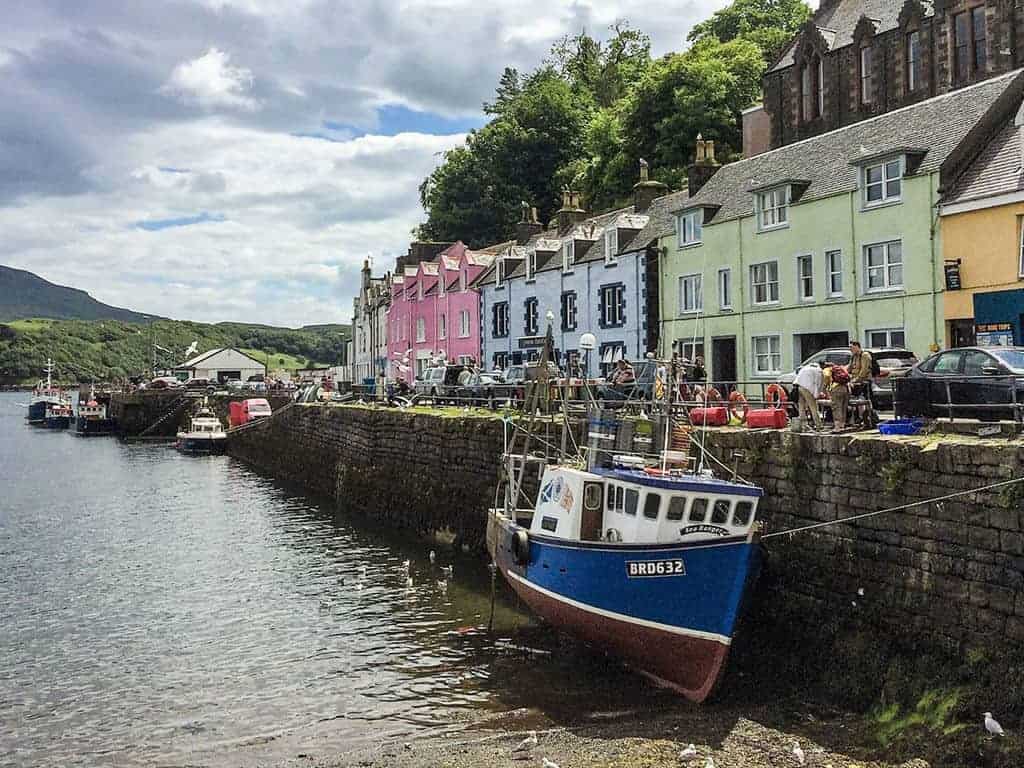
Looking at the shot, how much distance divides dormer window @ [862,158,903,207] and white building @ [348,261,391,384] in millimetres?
40545

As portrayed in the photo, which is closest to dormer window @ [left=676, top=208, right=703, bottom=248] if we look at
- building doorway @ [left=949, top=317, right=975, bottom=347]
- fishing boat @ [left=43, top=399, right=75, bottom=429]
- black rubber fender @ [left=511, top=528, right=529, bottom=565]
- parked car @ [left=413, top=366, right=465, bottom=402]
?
parked car @ [left=413, top=366, right=465, bottom=402]

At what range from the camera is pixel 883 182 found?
28.9 metres

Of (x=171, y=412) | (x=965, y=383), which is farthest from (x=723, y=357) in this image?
(x=171, y=412)

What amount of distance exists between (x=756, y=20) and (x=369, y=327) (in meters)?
35.8

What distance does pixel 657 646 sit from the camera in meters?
14.0

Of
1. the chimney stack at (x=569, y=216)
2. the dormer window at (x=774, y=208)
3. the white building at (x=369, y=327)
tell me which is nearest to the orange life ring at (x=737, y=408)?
the dormer window at (x=774, y=208)

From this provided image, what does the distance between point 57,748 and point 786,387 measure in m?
15.2

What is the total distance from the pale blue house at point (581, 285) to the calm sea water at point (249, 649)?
46.1 feet

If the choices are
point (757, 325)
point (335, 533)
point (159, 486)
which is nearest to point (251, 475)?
point (159, 486)

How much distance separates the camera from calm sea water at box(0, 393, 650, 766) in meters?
13.7

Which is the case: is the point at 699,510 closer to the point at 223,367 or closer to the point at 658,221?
the point at 658,221

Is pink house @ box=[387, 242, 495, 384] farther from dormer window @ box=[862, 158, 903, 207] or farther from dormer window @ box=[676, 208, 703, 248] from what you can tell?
dormer window @ box=[862, 158, 903, 207]

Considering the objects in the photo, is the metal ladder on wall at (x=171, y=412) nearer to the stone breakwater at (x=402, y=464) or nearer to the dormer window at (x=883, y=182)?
the stone breakwater at (x=402, y=464)

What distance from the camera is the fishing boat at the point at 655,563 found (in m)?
13.4
